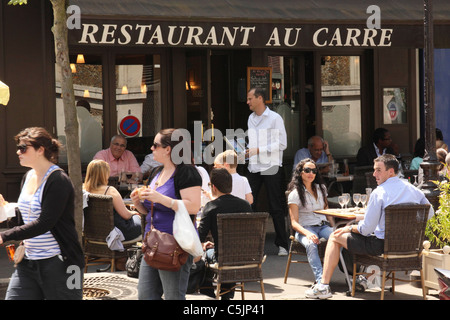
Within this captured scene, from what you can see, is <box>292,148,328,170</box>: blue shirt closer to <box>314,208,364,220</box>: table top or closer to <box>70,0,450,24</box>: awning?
<box>70,0,450,24</box>: awning

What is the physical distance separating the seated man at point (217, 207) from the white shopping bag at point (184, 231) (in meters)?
1.86

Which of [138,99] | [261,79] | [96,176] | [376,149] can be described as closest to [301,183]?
[96,176]

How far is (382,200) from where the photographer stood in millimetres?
7406

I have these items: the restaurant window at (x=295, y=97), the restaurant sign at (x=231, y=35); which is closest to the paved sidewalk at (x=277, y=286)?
the restaurant sign at (x=231, y=35)

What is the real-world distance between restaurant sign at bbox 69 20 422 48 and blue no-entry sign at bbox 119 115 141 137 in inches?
99.3

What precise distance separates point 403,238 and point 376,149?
5.59m

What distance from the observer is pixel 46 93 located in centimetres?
1112

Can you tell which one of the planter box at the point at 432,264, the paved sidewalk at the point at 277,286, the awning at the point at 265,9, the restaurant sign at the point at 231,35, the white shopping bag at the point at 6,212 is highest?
the awning at the point at 265,9

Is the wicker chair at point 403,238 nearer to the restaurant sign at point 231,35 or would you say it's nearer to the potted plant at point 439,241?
the potted plant at point 439,241

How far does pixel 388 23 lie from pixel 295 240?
408 cm

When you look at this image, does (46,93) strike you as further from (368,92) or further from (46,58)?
(368,92)

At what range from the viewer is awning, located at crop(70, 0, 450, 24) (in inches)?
385

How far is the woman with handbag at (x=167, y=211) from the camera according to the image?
529 cm

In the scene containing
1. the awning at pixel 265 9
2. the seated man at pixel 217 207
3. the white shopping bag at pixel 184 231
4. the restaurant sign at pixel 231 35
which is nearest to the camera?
the white shopping bag at pixel 184 231
